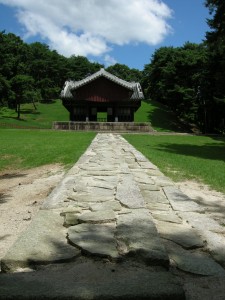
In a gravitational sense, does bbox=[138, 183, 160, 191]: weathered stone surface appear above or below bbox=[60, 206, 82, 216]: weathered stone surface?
below

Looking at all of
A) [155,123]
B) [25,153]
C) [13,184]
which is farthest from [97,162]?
[155,123]

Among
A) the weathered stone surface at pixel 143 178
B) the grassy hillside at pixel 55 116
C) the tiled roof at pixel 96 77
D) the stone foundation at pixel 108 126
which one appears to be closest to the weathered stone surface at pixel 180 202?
the weathered stone surface at pixel 143 178

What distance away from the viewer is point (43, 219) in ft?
11.6

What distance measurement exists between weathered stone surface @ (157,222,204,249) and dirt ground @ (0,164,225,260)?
114 cm

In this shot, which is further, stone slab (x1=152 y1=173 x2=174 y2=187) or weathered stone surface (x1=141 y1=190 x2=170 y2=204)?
stone slab (x1=152 y1=173 x2=174 y2=187)

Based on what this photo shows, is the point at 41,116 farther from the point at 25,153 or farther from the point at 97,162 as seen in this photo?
the point at 97,162

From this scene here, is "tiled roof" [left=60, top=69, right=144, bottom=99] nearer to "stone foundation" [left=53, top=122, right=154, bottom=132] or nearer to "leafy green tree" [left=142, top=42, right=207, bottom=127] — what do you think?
"stone foundation" [left=53, top=122, right=154, bottom=132]

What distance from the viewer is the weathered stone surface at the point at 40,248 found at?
8.15ft

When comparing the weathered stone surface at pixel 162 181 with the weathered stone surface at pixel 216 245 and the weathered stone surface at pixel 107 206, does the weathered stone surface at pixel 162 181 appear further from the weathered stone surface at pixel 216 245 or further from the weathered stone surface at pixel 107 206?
the weathered stone surface at pixel 216 245

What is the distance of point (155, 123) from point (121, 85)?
570 inches

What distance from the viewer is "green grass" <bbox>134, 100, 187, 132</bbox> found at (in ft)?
140

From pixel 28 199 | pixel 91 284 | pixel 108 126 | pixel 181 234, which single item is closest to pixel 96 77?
pixel 108 126

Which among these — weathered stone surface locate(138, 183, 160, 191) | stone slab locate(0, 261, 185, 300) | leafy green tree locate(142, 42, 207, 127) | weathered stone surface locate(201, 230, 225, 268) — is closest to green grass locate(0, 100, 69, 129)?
leafy green tree locate(142, 42, 207, 127)

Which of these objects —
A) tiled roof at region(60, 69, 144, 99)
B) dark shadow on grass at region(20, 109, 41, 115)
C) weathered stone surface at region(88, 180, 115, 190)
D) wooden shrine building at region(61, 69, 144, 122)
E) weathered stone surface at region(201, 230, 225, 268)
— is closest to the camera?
weathered stone surface at region(201, 230, 225, 268)
